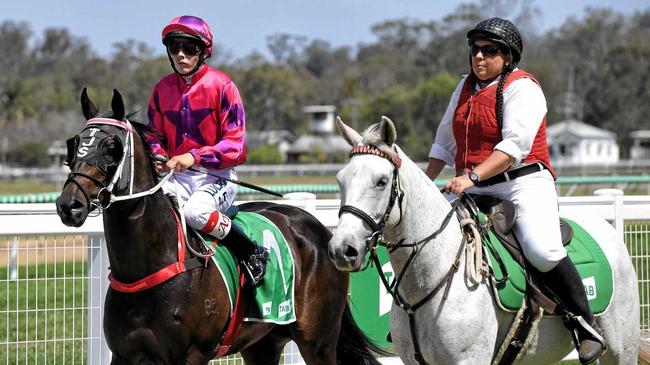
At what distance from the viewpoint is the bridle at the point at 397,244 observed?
4031mm

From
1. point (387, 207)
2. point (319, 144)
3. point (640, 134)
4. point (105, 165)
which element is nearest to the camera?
point (387, 207)

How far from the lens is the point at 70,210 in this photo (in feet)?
14.2

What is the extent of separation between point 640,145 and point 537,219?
8523 centimetres

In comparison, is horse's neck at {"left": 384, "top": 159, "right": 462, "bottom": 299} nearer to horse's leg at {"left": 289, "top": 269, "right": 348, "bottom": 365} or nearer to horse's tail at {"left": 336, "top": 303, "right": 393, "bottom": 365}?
horse's leg at {"left": 289, "top": 269, "right": 348, "bottom": 365}

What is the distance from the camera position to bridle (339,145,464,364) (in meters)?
4.03

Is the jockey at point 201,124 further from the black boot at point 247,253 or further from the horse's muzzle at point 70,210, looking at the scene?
the horse's muzzle at point 70,210

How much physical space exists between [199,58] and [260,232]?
1.10 metres

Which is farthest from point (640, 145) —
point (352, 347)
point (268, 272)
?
point (268, 272)

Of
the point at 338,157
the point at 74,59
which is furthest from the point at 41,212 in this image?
the point at 74,59

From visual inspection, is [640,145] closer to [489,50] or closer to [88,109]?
[489,50]

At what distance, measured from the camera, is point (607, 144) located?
82000 mm

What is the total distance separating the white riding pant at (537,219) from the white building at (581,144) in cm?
7729

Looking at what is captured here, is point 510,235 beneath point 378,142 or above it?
beneath

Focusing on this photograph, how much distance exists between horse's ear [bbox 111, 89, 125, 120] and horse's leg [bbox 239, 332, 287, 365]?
187cm
